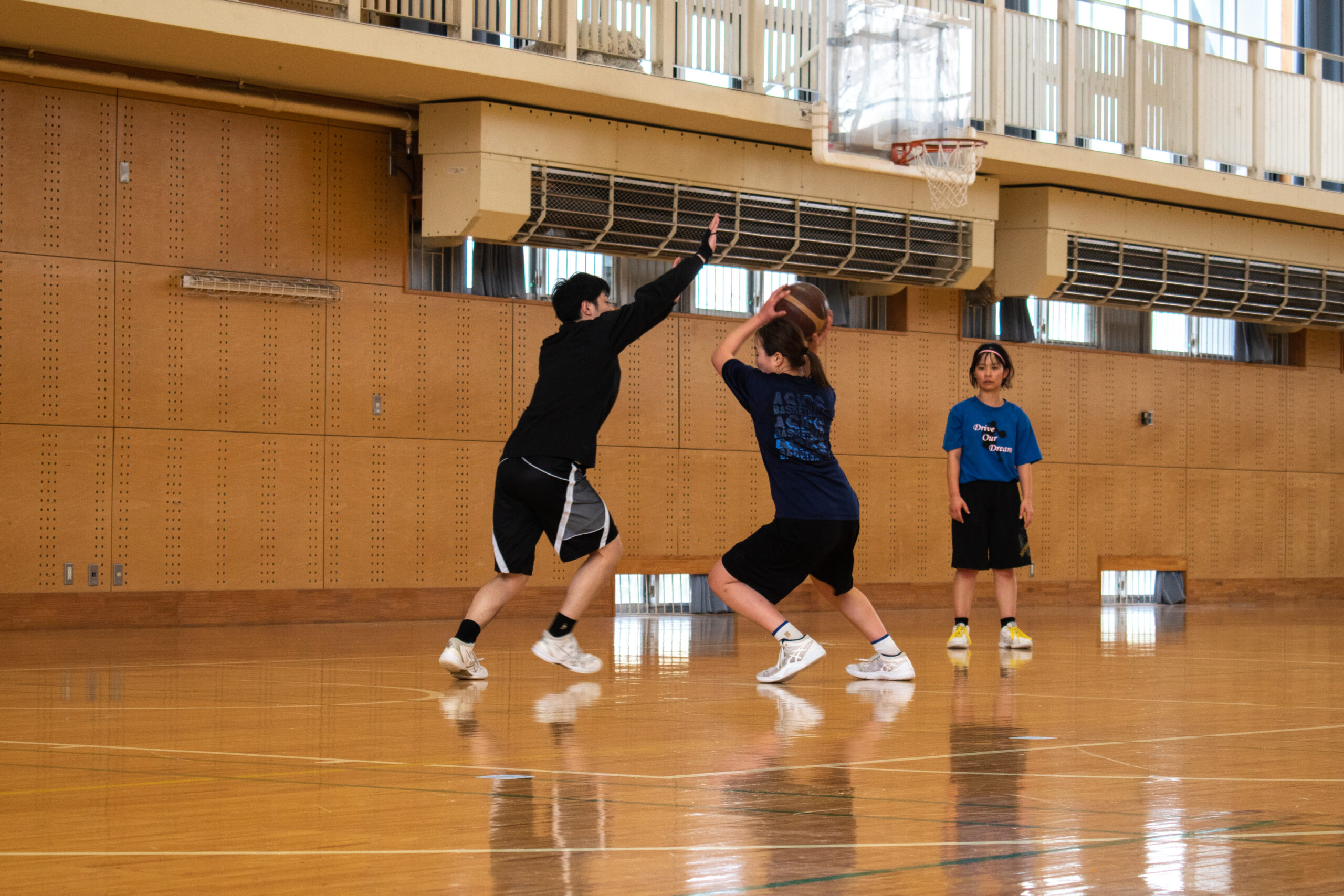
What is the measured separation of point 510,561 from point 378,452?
179 inches

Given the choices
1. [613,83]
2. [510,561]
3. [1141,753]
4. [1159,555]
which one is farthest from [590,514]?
[1159,555]

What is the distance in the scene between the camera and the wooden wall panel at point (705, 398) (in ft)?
34.8

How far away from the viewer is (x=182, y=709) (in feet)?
13.6

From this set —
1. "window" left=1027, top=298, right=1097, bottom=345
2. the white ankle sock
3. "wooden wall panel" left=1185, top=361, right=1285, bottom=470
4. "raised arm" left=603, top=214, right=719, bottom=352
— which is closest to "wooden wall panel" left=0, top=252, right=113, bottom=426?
"raised arm" left=603, top=214, right=719, bottom=352

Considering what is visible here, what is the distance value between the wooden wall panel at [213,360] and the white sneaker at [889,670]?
198 inches

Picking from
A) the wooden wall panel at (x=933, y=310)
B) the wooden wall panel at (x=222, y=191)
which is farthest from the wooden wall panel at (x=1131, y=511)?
the wooden wall panel at (x=222, y=191)

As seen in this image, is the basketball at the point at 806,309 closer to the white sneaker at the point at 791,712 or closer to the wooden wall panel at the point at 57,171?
the white sneaker at the point at 791,712

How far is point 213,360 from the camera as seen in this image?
8812 millimetres

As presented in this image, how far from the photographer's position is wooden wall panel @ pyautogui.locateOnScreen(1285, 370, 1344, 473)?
45.0ft

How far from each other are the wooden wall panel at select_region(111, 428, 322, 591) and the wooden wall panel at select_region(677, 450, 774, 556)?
2725mm

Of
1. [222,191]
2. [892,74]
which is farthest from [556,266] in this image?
[892,74]

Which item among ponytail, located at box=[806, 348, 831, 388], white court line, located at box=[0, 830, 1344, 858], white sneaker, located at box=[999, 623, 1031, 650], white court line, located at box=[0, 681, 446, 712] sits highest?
ponytail, located at box=[806, 348, 831, 388]

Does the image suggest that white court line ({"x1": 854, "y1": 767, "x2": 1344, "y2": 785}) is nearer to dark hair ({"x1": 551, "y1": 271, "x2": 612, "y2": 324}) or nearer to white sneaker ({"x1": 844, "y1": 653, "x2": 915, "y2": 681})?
white sneaker ({"x1": 844, "y1": 653, "x2": 915, "y2": 681})

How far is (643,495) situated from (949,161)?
123 inches
